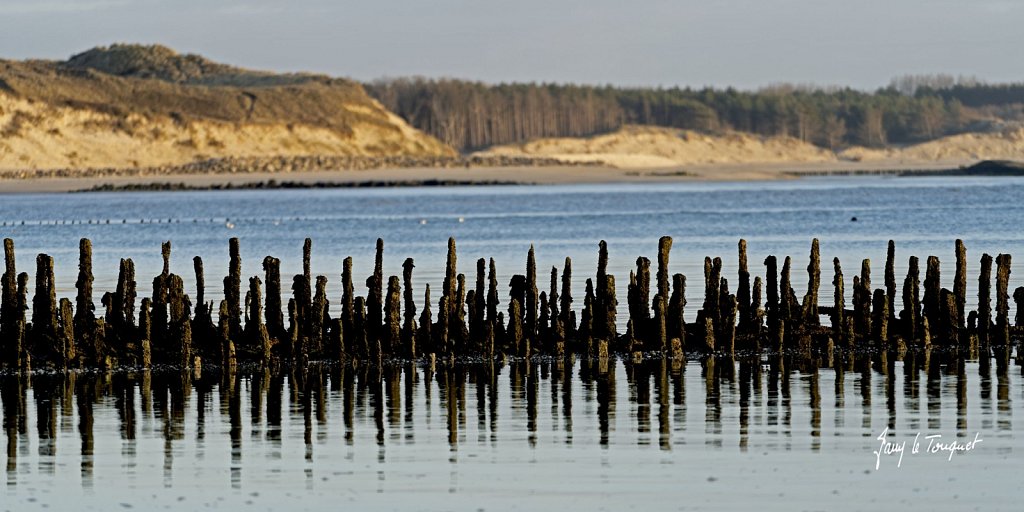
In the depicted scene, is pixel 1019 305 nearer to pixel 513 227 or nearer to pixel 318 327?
pixel 318 327

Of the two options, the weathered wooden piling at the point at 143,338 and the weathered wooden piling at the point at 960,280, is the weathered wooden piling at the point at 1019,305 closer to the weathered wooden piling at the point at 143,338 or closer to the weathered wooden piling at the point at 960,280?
the weathered wooden piling at the point at 960,280

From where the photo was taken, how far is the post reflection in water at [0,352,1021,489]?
19.6 m

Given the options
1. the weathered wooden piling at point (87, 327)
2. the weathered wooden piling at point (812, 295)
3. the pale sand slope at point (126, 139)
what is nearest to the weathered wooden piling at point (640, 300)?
the weathered wooden piling at point (812, 295)

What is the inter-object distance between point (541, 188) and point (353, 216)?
60118mm

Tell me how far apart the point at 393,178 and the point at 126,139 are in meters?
28.0

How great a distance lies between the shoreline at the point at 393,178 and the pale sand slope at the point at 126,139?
7.69 m

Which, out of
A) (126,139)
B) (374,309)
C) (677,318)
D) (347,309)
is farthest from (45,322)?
(126,139)

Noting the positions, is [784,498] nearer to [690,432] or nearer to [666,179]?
[690,432]

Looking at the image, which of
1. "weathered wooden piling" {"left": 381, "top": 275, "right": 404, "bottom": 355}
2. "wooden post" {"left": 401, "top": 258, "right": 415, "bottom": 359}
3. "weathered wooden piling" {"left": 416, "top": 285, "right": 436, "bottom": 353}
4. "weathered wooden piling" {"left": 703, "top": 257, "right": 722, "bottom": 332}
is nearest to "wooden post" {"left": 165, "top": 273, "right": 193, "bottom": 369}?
"weathered wooden piling" {"left": 381, "top": 275, "right": 404, "bottom": 355}

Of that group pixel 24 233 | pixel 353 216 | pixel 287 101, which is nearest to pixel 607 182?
pixel 287 101

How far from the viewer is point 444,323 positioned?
90.7 ft

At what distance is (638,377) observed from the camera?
2553 cm

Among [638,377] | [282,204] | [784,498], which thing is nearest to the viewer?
[784,498]

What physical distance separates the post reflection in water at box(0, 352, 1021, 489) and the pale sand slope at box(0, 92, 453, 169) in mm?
142632
